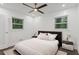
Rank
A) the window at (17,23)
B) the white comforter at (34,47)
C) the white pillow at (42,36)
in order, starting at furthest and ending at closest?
the white pillow at (42,36), the window at (17,23), the white comforter at (34,47)

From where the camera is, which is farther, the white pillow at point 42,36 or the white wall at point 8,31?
the white pillow at point 42,36

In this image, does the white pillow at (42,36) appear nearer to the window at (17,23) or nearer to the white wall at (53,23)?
the white wall at (53,23)

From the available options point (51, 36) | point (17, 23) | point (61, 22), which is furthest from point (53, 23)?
point (17, 23)

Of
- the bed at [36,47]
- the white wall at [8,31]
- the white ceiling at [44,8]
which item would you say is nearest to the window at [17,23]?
the white wall at [8,31]

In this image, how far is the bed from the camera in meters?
1.02

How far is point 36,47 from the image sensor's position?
108cm

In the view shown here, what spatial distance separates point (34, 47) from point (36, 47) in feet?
0.11

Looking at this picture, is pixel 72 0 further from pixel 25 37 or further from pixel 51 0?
pixel 25 37

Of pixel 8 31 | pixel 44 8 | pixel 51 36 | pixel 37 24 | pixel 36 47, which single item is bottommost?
pixel 36 47

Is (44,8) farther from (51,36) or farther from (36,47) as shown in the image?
(36,47)

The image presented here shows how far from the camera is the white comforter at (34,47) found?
3.33ft

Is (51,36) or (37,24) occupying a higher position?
(37,24)
